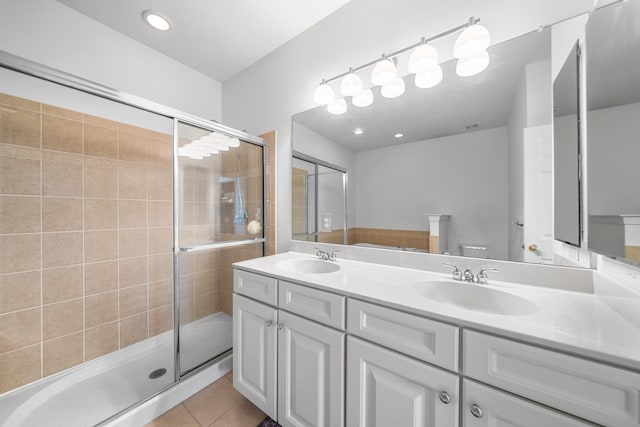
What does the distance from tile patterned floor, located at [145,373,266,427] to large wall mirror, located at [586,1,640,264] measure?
5.77 ft

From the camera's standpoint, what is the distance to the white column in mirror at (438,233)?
1.25 metres

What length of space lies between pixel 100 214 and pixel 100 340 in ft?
3.03

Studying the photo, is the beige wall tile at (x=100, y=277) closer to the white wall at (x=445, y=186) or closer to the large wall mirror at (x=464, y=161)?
the large wall mirror at (x=464, y=161)

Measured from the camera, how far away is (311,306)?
104 cm

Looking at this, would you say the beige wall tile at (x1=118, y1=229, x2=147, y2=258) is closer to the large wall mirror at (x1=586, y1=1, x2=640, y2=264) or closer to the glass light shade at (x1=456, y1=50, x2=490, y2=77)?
the glass light shade at (x1=456, y1=50, x2=490, y2=77)

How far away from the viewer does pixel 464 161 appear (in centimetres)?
119

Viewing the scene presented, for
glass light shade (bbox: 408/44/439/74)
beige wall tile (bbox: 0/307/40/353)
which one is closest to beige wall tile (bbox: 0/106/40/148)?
beige wall tile (bbox: 0/307/40/353)

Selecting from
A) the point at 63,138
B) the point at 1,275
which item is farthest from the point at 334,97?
the point at 1,275

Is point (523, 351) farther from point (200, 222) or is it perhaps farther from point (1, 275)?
point (1, 275)

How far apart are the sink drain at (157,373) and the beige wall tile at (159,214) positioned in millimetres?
1102

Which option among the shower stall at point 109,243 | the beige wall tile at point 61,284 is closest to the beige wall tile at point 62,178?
the shower stall at point 109,243

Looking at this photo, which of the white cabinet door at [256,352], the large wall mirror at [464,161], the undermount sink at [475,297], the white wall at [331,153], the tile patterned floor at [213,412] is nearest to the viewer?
the undermount sink at [475,297]

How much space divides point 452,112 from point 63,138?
243 centimetres

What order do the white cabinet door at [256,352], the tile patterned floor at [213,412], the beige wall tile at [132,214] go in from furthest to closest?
the beige wall tile at [132,214], the tile patterned floor at [213,412], the white cabinet door at [256,352]
